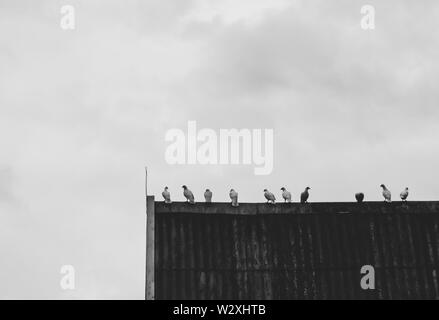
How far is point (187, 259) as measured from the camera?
31.3 metres

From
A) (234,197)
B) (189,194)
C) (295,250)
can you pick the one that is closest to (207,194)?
(189,194)

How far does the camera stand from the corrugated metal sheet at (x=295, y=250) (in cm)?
3095

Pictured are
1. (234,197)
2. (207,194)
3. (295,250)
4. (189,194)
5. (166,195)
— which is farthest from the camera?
(207,194)

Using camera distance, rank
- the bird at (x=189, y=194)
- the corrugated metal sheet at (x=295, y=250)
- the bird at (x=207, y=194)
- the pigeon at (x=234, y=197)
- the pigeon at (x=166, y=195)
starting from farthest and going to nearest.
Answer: the bird at (x=207, y=194), the bird at (x=189, y=194), the pigeon at (x=166, y=195), the pigeon at (x=234, y=197), the corrugated metal sheet at (x=295, y=250)

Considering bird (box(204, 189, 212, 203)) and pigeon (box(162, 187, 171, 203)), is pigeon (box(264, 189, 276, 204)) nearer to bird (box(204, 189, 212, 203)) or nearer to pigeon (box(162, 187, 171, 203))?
bird (box(204, 189, 212, 203))

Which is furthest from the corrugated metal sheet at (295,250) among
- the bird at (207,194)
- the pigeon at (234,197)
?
the bird at (207,194)

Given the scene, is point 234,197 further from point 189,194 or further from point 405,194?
point 405,194

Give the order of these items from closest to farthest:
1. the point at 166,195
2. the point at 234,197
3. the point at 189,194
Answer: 1. the point at 234,197
2. the point at 166,195
3. the point at 189,194

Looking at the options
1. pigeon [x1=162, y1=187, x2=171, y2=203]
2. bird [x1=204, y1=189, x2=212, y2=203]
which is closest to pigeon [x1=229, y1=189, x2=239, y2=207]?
pigeon [x1=162, y1=187, x2=171, y2=203]

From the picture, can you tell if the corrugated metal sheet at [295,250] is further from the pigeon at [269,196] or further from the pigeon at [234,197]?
the pigeon at [269,196]

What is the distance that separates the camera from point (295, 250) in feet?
105
